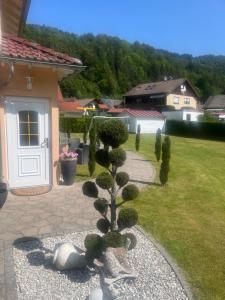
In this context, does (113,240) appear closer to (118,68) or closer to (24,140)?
(24,140)

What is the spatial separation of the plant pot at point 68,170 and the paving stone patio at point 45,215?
235 mm

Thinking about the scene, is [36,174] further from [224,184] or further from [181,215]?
[224,184]

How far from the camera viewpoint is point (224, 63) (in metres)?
113

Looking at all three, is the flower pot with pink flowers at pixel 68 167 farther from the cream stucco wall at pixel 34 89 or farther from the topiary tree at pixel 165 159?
the topiary tree at pixel 165 159

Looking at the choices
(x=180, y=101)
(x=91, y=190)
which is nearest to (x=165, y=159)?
(x=91, y=190)

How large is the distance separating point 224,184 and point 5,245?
8266 millimetres

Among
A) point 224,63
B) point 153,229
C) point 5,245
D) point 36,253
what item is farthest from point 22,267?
point 224,63

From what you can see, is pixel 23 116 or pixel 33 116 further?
pixel 33 116

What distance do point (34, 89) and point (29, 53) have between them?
39.5 inches

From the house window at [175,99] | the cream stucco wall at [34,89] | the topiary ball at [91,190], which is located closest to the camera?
the topiary ball at [91,190]

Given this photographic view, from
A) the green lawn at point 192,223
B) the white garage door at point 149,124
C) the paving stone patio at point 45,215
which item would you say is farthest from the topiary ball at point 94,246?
the white garage door at point 149,124

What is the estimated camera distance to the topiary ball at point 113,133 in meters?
3.92

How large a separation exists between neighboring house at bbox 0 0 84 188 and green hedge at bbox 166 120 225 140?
88.1ft

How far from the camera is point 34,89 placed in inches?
305
